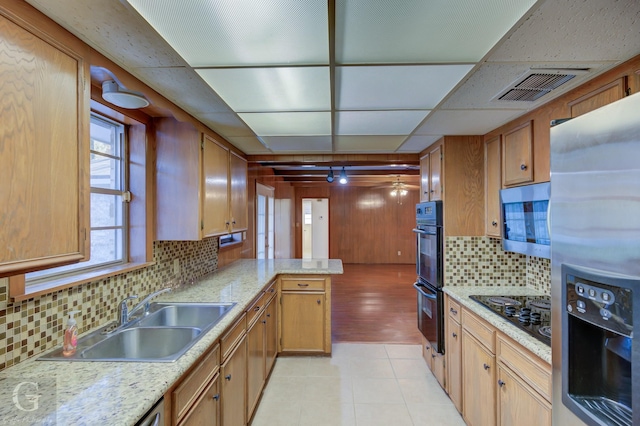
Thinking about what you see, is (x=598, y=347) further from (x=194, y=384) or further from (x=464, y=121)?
(x=464, y=121)

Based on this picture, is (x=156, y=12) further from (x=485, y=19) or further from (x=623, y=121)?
(x=623, y=121)

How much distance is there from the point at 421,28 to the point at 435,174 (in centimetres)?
188

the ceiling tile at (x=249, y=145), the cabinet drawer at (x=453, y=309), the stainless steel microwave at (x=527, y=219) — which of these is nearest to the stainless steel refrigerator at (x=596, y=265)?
the stainless steel microwave at (x=527, y=219)

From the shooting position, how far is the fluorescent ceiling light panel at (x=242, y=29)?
1058 millimetres

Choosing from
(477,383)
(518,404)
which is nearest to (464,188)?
(477,383)

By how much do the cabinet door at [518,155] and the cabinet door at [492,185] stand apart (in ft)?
0.30

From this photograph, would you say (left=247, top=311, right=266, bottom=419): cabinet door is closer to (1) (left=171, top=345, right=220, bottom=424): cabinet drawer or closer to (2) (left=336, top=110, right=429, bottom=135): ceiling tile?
(1) (left=171, top=345, right=220, bottom=424): cabinet drawer

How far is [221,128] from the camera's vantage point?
2.53 metres

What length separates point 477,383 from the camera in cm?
195

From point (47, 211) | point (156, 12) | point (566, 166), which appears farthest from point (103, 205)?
point (566, 166)

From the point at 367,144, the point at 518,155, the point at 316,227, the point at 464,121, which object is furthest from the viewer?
the point at 316,227

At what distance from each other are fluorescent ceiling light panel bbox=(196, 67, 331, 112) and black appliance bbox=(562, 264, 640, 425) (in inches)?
53.4

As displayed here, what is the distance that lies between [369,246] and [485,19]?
8081 mm

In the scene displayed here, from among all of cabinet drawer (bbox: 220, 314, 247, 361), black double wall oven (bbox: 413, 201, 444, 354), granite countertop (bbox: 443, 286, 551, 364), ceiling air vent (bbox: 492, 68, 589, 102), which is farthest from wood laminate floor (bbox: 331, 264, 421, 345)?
ceiling air vent (bbox: 492, 68, 589, 102)
